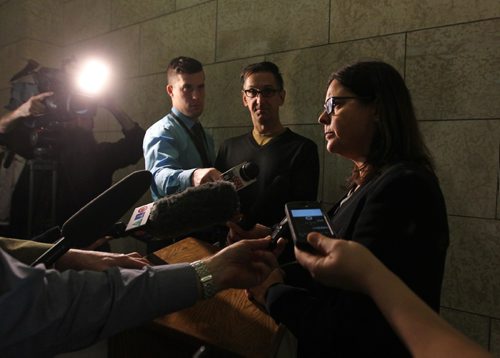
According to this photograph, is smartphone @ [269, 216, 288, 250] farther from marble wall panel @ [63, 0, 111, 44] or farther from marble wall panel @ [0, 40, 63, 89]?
marble wall panel @ [0, 40, 63, 89]

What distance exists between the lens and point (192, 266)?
2.57ft

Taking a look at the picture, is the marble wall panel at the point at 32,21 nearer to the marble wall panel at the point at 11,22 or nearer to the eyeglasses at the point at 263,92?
the marble wall panel at the point at 11,22

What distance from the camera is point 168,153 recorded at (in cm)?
185

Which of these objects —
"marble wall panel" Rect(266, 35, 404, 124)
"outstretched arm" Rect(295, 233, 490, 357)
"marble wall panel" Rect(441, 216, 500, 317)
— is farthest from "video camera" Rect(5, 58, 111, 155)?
"marble wall panel" Rect(441, 216, 500, 317)

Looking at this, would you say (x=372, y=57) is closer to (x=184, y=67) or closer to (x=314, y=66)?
(x=314, y=66)

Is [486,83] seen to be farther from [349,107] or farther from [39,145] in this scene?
[39,145]

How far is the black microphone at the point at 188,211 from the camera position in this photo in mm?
976

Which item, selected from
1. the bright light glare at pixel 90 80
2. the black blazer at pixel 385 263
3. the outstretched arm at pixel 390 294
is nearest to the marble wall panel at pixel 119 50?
the bright light glare at pixel 90 80

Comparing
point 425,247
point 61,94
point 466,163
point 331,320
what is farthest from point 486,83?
point 61,94

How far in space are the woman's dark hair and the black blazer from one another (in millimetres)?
119

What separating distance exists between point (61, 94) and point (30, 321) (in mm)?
1945

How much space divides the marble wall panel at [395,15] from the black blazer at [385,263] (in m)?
1.15

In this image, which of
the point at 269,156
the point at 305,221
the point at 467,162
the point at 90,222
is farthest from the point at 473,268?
the point at 90,222

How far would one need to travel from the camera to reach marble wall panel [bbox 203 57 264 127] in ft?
7.80
